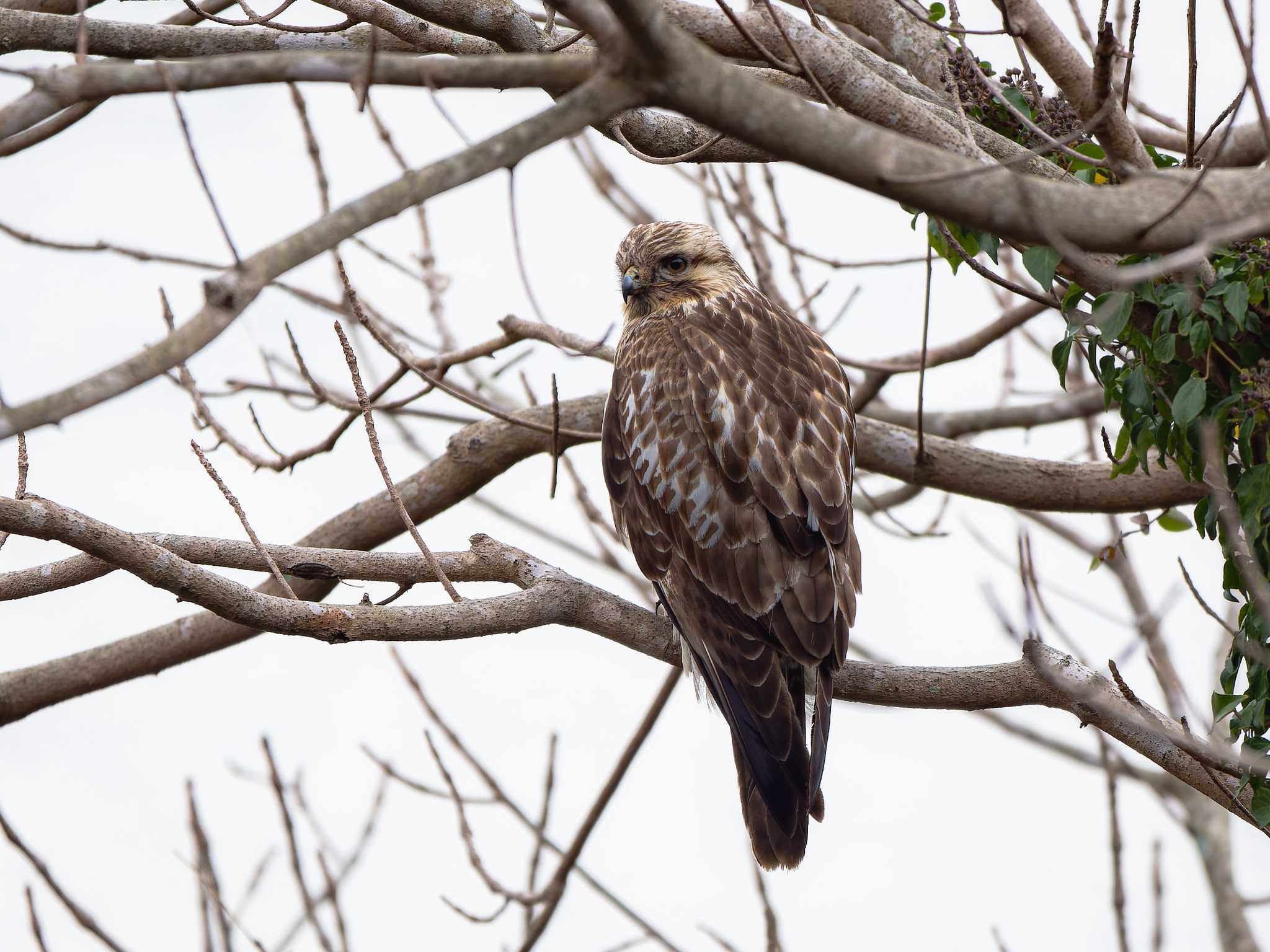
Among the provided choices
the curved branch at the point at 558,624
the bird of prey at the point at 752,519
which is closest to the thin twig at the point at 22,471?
the curved branch at the point at 558,624

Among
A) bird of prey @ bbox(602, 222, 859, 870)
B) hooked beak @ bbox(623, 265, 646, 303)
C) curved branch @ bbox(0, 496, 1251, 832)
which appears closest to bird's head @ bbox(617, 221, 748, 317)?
hooked beak @ bbox(623, 265, 646, 303)

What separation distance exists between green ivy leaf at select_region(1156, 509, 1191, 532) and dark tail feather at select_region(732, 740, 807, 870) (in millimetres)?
1588

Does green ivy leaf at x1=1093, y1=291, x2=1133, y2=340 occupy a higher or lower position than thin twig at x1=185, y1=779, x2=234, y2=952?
higher

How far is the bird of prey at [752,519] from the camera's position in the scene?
3748mm

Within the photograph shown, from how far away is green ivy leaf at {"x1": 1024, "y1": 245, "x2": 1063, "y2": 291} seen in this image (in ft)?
10.9

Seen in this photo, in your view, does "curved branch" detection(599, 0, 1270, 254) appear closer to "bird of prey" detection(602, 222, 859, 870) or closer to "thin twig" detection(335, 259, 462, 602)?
"thin twig" detection(335, 259, 462, 602)

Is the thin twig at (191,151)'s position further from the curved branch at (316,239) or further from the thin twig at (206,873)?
the thin twig at (206,873)

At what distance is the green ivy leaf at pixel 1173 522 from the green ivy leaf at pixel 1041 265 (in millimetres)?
1392

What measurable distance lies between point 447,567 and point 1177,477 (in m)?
2.44

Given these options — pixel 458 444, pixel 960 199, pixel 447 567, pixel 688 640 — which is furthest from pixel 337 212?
pixel 458 444

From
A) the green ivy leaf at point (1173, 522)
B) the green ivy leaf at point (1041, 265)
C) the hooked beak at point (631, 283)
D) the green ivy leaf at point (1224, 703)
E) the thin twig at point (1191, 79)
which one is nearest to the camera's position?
the thin twig at point (1191, 79)

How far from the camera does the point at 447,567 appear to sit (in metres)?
3.52

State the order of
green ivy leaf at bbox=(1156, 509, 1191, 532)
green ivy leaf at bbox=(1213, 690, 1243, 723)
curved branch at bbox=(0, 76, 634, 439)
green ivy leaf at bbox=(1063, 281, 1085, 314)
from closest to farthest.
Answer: curved branch at bbox=(0, 76, 634, 439) < green ivy leaf at bbox=(1213, 690, 1243, 723) < green ivy leaf at bbox=(1063, 281, 1085, 314) < green ivy leaf at bbox=(1156, 509, 1191, 532)

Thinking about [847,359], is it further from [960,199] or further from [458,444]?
[960,199]
